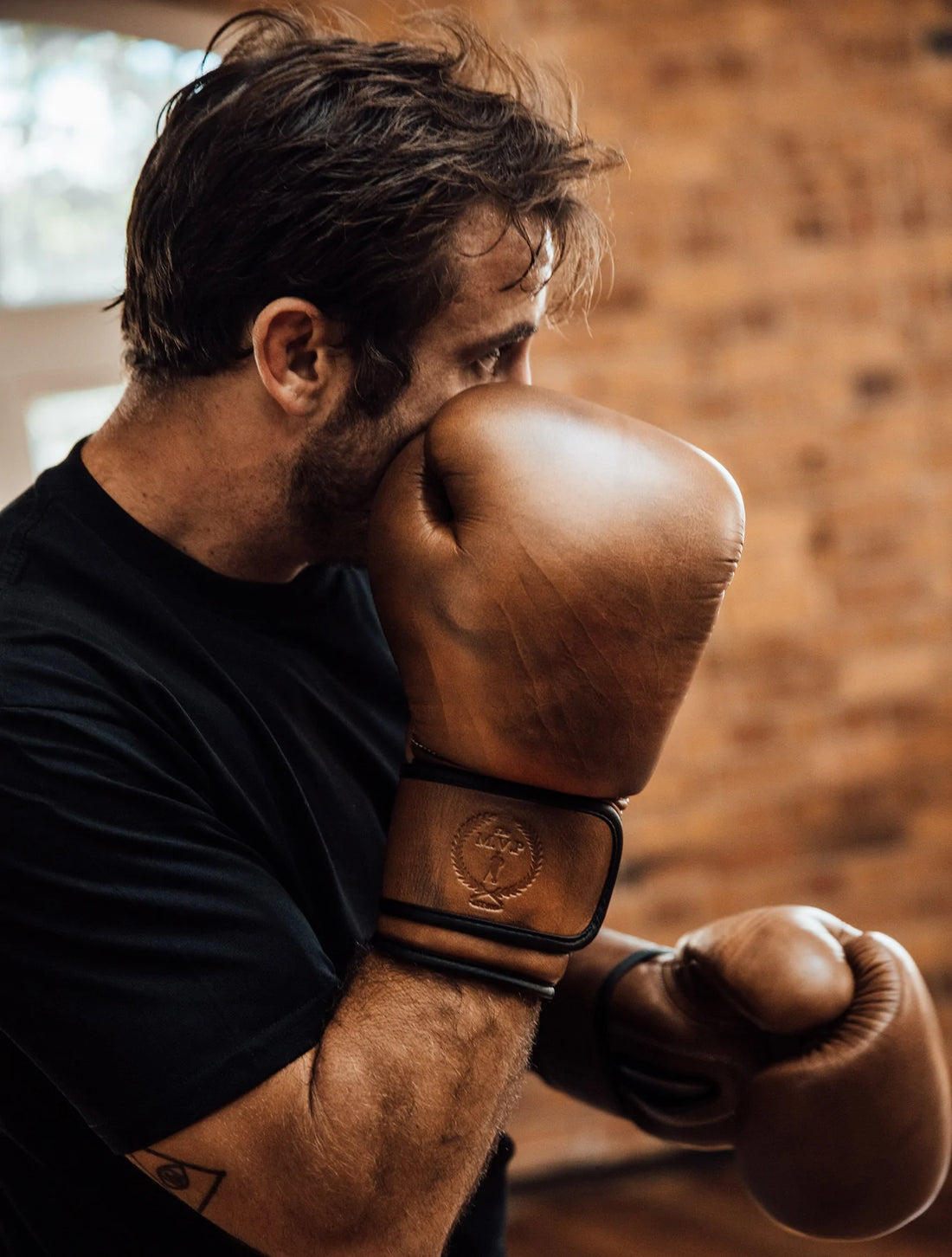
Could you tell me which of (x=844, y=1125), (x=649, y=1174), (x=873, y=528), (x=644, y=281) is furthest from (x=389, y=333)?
(x=649, y=1174)

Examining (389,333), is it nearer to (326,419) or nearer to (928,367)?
(326,419)

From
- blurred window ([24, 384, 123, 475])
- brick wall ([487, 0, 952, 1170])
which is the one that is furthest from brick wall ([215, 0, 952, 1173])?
blurred window ([24, 384, 123, 475])

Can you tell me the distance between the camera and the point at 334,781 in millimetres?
1043

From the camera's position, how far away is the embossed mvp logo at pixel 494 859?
0.85 m

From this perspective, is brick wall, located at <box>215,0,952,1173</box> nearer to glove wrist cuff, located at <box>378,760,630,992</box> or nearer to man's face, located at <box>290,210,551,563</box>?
man's face, located at <box>290,210,551,563</box>

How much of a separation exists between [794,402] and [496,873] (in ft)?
6.41

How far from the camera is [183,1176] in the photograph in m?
0.78

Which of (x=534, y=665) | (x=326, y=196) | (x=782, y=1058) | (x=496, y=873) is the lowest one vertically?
(x=782, y=1058)

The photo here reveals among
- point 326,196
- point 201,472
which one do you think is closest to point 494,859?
point 201,472

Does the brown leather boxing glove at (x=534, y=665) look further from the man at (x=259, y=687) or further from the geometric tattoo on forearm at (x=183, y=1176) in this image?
the geometric tattoo on forearm at (x=183, y=1176)

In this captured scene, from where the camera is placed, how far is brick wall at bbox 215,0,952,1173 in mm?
2494

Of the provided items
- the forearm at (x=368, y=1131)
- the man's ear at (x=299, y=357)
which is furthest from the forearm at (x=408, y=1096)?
the man's ear at (x=299, y=357)

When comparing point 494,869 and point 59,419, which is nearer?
point 494,869

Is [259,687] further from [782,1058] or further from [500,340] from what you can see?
[782,1058]
